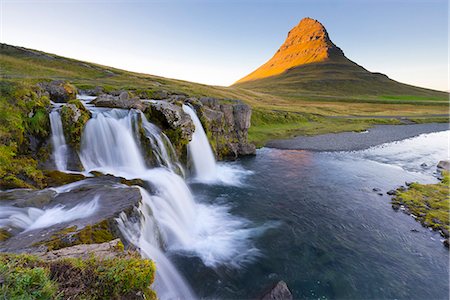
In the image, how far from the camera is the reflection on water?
10.5 metres

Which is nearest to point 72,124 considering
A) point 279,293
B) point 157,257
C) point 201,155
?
point 157,257

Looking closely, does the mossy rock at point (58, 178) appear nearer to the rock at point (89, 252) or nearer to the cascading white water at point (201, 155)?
the rock at point (89, 252)

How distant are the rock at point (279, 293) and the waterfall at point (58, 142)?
537 inches

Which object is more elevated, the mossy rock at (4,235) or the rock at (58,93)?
the rock at (58,93)

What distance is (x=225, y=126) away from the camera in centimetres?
3584

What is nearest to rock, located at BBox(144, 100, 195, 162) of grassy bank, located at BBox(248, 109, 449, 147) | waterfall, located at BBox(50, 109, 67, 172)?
waterfall, located at BBox(50, 109, 67, 172)

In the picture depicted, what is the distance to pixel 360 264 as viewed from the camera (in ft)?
39.2

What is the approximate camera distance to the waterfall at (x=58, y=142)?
15.0 metres

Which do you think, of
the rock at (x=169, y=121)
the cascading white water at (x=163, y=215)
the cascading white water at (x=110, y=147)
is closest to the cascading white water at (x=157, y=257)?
the cascading white water at (x=163, y=215)

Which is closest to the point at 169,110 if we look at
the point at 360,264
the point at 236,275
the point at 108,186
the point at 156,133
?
the point at 156,133

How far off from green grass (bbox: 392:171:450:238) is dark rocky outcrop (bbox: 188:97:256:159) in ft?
64.3

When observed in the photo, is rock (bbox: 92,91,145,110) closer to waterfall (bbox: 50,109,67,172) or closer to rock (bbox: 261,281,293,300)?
waterfall (bbox: 50,109,67,172)

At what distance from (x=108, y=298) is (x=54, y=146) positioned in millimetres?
14306

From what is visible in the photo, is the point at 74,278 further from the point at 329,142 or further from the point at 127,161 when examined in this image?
the point at 329,142
